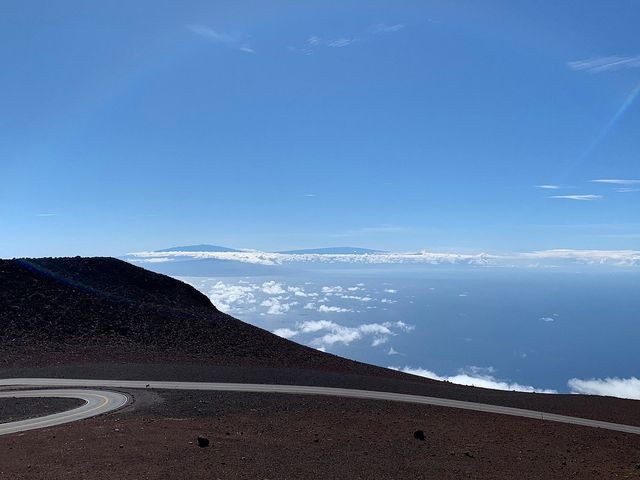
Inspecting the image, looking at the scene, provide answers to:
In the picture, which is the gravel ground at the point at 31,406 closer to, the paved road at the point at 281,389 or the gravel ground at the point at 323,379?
the paved road at the point at 281,389

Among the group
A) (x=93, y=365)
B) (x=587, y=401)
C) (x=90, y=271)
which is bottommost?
(x=587, y=401)

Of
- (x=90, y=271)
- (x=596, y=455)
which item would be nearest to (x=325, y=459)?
(x=596, y=455)

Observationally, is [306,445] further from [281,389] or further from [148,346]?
[148,346]

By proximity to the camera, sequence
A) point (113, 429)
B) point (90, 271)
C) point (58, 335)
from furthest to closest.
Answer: point (90, 271) < point (58, 335) < point (113, 429)

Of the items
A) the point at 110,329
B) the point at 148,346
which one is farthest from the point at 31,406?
the point at 110,329

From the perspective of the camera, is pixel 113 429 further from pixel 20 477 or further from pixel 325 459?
pixel 325 459

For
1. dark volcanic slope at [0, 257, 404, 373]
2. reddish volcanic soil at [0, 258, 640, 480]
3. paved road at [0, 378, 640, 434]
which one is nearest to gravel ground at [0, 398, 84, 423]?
reddish volcanic soil at [0, 258, 640, 480]

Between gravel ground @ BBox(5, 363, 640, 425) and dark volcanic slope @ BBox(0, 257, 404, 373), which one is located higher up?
dark volcanic slope @ BBox(0, 257, 404, 373)

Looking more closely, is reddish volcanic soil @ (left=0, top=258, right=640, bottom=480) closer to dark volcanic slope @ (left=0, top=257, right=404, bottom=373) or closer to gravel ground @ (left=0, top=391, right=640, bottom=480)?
gravel ground @ (left=0, top=391, right=640, bottom=480)
